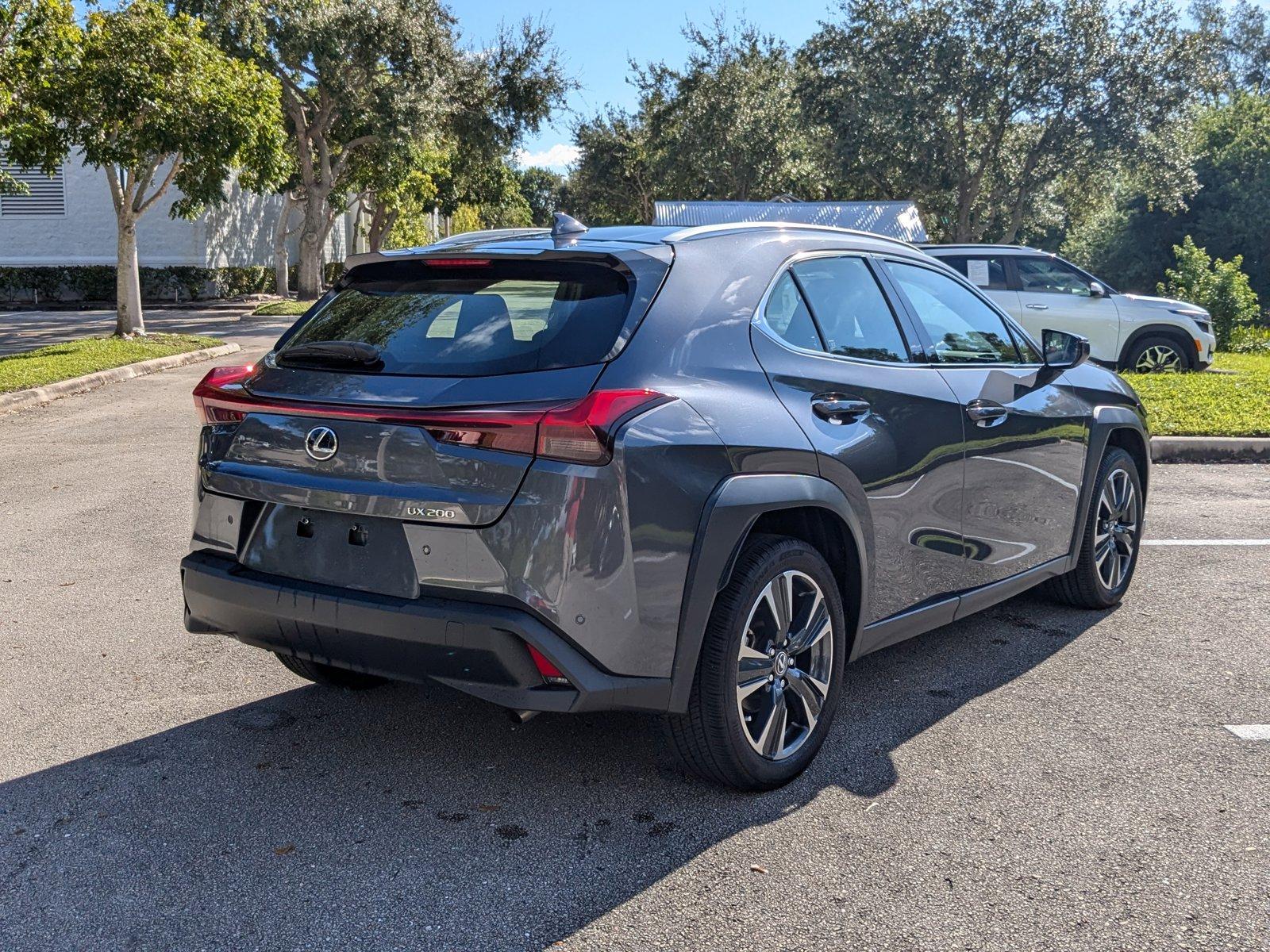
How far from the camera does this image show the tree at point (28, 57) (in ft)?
45.5

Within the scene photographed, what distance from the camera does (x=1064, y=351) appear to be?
527 cm

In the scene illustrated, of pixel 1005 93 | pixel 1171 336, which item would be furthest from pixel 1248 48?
pixel 1171 336

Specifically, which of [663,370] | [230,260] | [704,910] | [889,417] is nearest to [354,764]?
[704,910]

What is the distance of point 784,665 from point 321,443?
1526 mm

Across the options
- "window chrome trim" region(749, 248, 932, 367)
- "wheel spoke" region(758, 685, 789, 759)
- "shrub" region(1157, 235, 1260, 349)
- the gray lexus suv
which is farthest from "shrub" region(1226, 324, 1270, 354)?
"wheel spoke" region(758, 685, 789, 759)

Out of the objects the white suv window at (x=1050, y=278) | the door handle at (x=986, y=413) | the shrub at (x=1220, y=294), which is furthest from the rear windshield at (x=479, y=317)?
the shrub at (x=1220, y=294)

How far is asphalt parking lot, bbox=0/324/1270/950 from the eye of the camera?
3.04m

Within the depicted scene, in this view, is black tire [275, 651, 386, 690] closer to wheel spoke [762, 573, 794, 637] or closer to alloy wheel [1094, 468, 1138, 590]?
wheel spoke [762, 573, 794, 637]

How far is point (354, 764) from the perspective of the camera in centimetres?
399

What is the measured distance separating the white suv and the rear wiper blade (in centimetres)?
1276

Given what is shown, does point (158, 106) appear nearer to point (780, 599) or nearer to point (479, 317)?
point (479, 317)

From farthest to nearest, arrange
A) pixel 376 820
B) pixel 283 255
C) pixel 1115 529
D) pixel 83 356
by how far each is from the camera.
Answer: pixel 283 255 → pixel 83 356 → pixel 1115 529 → pixel 376 820

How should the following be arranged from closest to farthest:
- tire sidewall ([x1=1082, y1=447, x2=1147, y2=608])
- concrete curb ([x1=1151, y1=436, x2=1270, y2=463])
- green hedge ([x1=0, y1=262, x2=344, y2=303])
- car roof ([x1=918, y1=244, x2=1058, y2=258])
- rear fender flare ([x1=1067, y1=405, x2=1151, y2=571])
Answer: rear fender flare ([x1=1067, y1=405, x2=1151, y2=571]), tire sidewall ([x1=1082, y1=447, x2=1147, y2=608]), concrete curb ([x1=1151, y1=436, x2=1270, y2=463]), car roof ([x1=918, y1=244, x2=1058, y2=258]), green hedge ([x1=0, y1=262, x2=344, y2=303])

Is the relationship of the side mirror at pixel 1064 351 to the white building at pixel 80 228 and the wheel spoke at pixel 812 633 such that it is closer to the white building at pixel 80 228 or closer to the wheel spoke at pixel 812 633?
the wheel spoke at pixel 812 633
